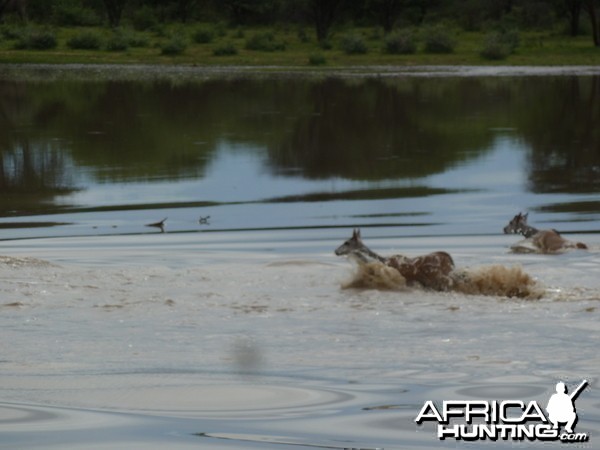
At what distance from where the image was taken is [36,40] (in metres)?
56.3

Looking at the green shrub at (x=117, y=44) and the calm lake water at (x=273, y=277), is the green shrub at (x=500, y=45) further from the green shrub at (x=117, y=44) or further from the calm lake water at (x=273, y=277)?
the calm lake water at (x=273, y=277)

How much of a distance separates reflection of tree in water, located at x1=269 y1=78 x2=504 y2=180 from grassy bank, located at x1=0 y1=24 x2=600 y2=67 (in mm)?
14357

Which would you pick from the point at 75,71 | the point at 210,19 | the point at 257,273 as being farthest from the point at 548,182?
the point at 210,19

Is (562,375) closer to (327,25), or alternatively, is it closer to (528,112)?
(528,112)

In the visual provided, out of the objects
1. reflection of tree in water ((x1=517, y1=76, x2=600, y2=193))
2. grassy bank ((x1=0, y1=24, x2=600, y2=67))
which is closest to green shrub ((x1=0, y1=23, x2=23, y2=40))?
grassy bank ((x1=0, y1=24, x2=600, y2=67))

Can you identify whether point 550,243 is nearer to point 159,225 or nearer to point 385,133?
point 159,225

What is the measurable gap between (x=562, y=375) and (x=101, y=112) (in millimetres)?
22368

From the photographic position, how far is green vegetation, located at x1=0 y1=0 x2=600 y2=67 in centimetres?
5228

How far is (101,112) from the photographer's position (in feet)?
97.5

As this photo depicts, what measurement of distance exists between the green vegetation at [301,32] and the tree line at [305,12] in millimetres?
67

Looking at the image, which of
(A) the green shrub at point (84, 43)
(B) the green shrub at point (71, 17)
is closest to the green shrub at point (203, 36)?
(A) the green shrub at point (84, 43)

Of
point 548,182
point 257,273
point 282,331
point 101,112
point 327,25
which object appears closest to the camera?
point 282,331

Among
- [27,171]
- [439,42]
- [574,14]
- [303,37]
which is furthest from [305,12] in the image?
[27,171]

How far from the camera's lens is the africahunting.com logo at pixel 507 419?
7203 mm
